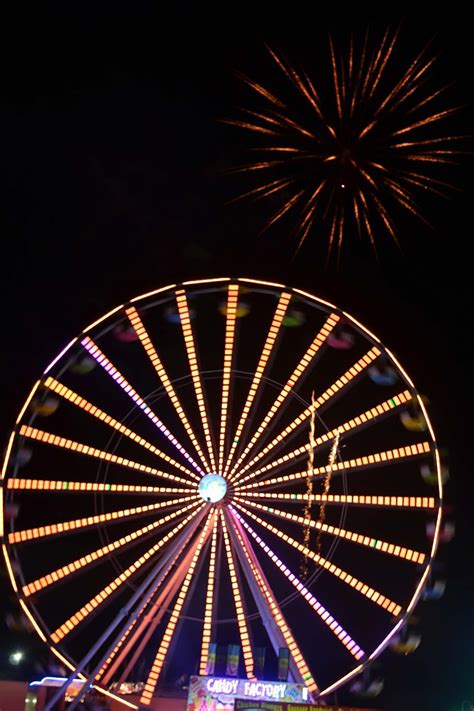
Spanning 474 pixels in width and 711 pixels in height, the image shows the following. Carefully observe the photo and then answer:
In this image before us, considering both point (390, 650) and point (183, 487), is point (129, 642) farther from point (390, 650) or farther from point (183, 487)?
point (390, 650)

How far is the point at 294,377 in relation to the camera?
15297 millimetres

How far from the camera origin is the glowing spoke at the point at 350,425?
48.3ft

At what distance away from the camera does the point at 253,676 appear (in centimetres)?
1393

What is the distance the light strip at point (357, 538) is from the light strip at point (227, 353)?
118 centimetres

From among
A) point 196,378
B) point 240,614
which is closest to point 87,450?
point 196,378

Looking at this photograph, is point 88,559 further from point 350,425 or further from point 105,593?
point 350,425

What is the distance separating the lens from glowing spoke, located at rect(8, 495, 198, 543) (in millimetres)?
14367

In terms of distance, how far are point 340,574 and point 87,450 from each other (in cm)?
445

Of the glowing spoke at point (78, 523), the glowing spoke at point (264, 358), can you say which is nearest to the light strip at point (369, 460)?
the glowing spoke at point (264, 358)

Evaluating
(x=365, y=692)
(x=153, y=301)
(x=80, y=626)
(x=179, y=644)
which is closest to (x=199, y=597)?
(x=179, y=644)

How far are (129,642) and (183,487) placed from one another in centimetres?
264

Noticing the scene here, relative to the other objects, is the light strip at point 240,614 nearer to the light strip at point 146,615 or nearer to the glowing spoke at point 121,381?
the light strip at point 146,615

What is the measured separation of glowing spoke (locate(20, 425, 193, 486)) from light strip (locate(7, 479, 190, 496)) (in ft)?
0.86

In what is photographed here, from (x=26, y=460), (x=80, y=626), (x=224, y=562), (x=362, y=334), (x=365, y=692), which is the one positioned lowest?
(x=365, y=692)
